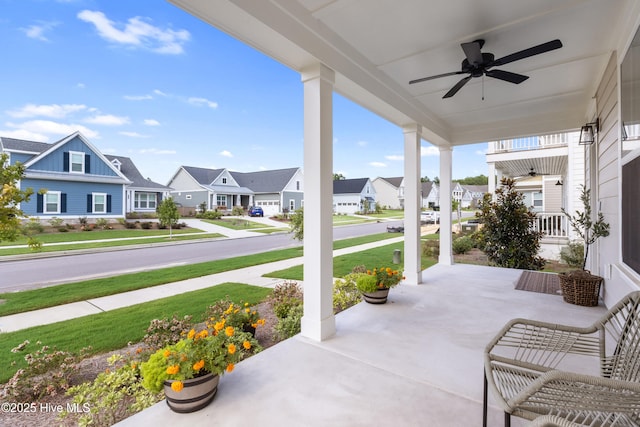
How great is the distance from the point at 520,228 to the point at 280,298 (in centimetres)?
500

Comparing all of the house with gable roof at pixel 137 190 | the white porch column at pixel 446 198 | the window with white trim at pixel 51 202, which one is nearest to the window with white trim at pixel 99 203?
the window with white trim at pixel 51 202

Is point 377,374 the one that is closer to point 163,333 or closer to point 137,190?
point 163,333

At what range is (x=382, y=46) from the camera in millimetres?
2797

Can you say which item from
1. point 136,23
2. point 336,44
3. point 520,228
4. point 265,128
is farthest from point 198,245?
point 520,228

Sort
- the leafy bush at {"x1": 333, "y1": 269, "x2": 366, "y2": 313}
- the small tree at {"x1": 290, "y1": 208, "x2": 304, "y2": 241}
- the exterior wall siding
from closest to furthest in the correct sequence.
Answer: the exterior wall siding → the leafy bush at {"x1": 333, "y1": 269, "x2": 366, "y2": 313} → the small tree at {"x1": 290, "y1": 208, "x2": 304, "y2": 241}

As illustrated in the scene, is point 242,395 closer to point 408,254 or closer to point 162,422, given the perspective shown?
point 162,422

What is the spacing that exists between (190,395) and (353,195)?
2722 centimetres

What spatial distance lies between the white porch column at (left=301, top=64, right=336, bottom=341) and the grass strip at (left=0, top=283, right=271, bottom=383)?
1.74m

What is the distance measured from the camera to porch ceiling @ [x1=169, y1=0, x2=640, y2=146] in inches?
84.2

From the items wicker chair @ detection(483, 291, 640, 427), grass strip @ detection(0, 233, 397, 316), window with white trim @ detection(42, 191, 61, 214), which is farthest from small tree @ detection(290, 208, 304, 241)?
wicker chair @ detection(483, 291, 640, 427)

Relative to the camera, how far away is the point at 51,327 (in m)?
3.02

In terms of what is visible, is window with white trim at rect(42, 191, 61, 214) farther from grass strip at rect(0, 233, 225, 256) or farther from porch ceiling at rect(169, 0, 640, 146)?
porch ceiling at rect(169, 0, 640, 146)

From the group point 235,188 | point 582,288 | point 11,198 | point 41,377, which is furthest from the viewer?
point 235,188

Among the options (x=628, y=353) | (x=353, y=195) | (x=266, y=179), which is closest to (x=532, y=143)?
(x=628, y=353)
